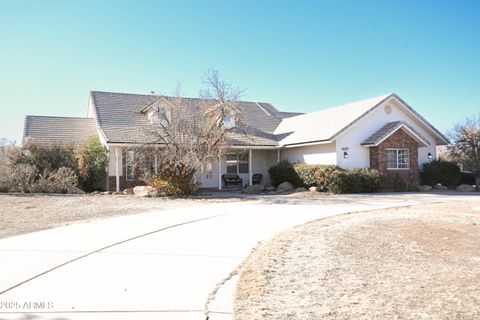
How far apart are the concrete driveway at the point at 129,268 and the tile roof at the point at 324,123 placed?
14.1 m

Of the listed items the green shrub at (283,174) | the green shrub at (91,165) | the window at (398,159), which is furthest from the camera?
the green shrub at (283,174)

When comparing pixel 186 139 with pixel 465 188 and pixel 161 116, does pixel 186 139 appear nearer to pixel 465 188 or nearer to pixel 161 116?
pixel 161 116

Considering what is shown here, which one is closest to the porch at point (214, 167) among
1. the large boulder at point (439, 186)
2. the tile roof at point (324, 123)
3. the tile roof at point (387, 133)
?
the tile roof at point (324, 123)

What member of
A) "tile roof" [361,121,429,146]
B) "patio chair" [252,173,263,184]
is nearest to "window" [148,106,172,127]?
"patio chair" [252,173,263,184]

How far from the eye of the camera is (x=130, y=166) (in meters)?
26.2

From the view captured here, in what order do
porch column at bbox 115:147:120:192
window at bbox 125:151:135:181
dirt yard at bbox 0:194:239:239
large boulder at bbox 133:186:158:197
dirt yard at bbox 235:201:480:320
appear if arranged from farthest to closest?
1. window at bbox 125:151:135:181
2. porch column at bbox 115:147:120:192
3. large boulder at bbox 133:186:158:197
4. dirt yard at bbox 0:194:239:239
5. dirt yard at bbox 235:201:480:320

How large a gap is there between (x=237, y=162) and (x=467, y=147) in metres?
14.0

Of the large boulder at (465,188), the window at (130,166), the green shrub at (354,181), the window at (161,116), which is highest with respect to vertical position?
the window at (161,116)

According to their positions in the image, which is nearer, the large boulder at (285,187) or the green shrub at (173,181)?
the green shrub at (173,181)

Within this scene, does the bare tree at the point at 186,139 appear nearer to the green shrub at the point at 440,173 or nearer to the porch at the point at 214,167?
the porch at the point at 214,167

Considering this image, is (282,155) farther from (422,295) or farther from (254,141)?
(422,295)

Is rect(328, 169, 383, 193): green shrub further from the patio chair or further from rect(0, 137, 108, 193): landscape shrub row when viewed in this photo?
rect(0, 137, 108, 193): landscape shrub row

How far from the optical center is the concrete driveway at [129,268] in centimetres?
533

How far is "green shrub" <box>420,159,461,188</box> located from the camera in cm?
2747
